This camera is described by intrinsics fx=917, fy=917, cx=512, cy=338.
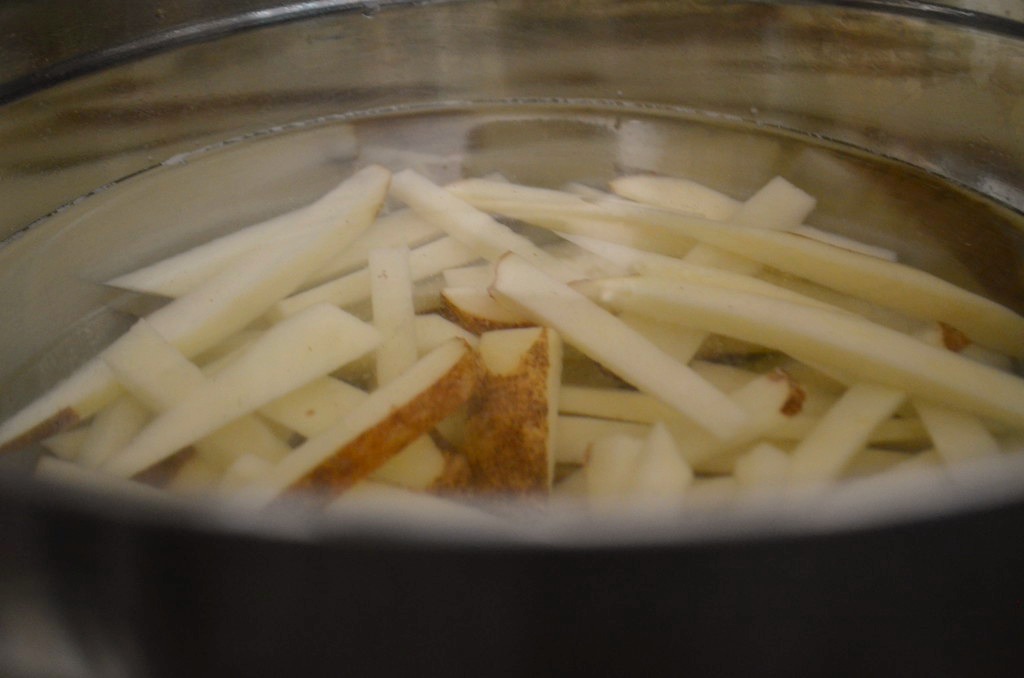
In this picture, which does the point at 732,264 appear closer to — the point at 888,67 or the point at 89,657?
the point at 888,67

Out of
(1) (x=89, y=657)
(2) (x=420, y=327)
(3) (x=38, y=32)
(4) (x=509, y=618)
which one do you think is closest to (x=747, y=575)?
(4) (x=509, y=618)

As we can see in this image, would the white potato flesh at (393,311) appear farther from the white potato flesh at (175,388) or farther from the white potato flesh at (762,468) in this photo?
the white potato flesh at (762,468)

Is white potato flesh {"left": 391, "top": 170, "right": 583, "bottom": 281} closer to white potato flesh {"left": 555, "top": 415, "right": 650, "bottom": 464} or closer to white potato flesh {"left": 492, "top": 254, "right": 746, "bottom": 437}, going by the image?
white potato flesh {"left": 492, "top": 254, "right": 746, "bottom": 437}

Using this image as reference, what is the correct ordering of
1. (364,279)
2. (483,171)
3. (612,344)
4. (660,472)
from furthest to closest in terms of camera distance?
(483,171)
(364,279)
(612,344)
(660,472)

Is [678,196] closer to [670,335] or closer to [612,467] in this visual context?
[670,335]

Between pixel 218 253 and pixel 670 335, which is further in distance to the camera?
pixel 218 253

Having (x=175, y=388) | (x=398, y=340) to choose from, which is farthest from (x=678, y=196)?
(x=175, y=388)

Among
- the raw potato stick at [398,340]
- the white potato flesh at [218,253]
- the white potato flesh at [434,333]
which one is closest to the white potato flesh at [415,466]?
the raw potato stick at [398,340]
